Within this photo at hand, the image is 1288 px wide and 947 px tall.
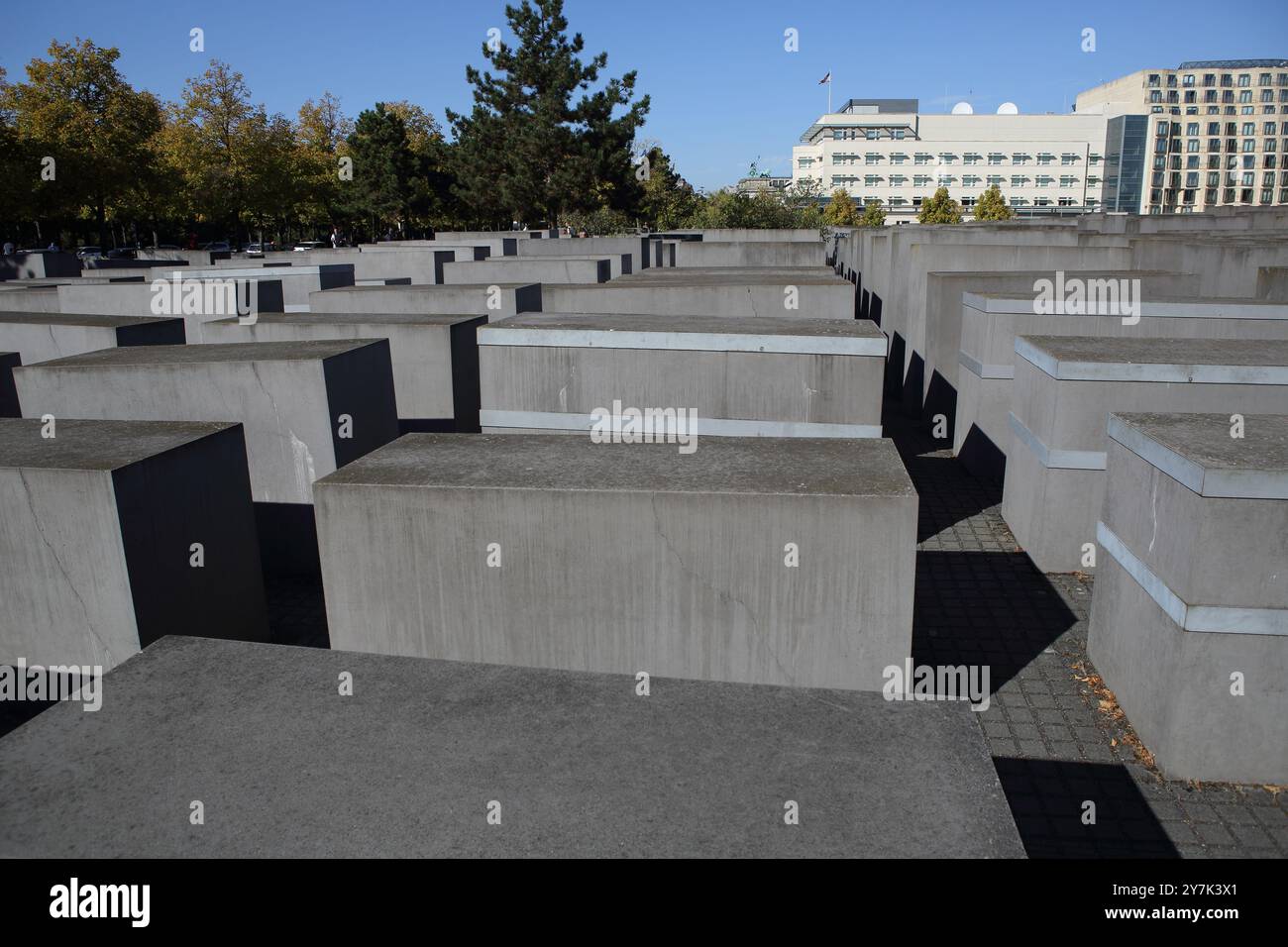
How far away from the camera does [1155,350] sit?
8797 mm

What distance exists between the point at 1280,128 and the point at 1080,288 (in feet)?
458

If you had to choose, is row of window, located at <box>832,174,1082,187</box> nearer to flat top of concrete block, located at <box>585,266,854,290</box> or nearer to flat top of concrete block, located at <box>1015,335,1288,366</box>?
flat top of concrete block, located at <box>585,266,854,290</box>

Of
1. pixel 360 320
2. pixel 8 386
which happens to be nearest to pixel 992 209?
pixel 360 320

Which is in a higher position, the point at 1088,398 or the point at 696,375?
the point at 696,375

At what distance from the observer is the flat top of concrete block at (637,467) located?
197 inches

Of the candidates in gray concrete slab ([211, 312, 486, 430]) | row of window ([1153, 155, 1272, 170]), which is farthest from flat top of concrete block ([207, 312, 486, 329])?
row of window ([1153, 155, 1272, 170])

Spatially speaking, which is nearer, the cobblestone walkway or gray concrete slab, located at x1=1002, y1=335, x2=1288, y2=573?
the cobblestone walkway

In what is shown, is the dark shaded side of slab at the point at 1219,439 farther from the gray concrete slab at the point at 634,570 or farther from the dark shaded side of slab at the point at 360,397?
the dark shaded side of slab at the point at 360,397

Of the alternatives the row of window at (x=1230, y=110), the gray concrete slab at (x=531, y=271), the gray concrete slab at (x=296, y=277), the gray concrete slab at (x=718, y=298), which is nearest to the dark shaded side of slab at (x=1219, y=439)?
the gray concrete slab at (x=718, y=298)

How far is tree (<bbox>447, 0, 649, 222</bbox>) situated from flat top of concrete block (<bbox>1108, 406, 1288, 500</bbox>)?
116ft

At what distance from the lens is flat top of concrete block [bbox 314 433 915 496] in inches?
197

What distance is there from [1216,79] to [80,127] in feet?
448

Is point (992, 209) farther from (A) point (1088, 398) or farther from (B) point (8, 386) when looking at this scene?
(B) point (8, 386)
